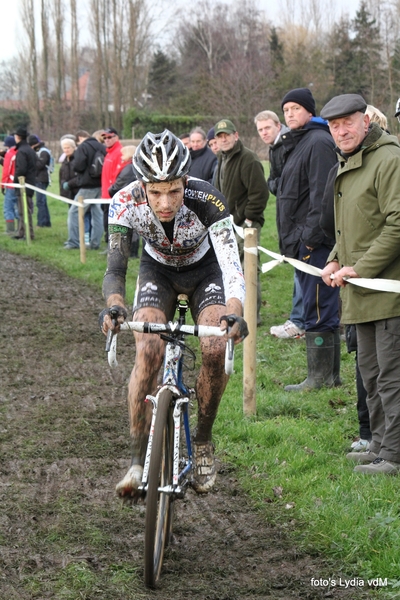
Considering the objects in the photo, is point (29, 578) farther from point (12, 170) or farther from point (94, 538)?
point (12, 170)

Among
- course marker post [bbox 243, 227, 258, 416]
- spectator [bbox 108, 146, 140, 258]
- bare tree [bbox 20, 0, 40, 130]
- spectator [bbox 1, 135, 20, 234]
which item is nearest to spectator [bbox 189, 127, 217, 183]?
spectator [bbox 108, 146, 140, 258]

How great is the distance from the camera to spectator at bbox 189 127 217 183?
1216cm

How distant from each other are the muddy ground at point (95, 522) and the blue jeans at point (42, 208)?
40.6 ft

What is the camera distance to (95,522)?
5008 millimetres

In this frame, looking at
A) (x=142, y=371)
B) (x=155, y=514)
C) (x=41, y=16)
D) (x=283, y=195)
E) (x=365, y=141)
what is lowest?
(x=155, y=514)

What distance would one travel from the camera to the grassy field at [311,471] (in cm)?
451

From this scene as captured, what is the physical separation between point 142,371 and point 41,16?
60.2m

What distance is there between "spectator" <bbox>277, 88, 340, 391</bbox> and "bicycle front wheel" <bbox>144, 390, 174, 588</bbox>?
3451 millimetres

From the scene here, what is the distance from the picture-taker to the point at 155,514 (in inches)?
158

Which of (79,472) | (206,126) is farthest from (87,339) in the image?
(206,126)

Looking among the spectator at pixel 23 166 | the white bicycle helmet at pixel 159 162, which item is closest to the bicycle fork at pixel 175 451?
the white bicycle helmet at pixel 159 162

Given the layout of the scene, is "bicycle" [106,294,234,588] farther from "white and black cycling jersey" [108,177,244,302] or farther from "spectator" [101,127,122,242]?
"spectator" [101,127,122,242]

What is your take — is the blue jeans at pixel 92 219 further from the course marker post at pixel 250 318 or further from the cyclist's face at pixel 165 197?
the cyclist's face at pixel 165 197

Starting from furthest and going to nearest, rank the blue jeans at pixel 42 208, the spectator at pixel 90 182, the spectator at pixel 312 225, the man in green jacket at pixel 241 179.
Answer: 1. the blue jeans at pixel 42 208
2. the spectator at pixel 90 182
3. the man in green jacket at pixel 241 179
4. the spectator at pixel 312 225
